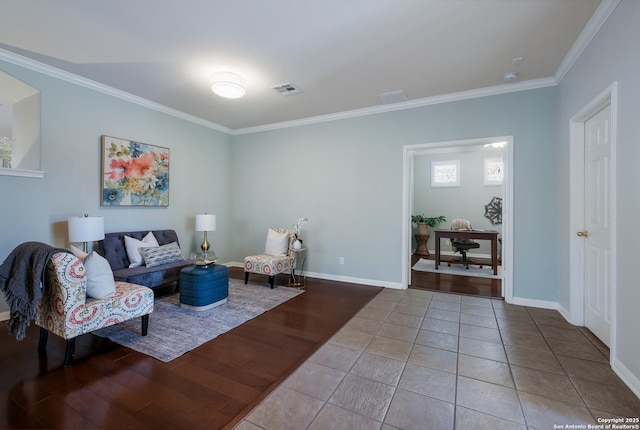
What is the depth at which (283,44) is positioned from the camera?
8.71 feet

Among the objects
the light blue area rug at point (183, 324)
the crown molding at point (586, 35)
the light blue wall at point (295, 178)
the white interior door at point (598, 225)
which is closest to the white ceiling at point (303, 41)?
the crown molding at point (586, 35)

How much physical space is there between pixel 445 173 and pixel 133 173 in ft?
22.5

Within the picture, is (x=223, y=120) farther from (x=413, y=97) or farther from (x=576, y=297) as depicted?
(x=576, y=297)

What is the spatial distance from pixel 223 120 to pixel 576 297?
558 centimetres

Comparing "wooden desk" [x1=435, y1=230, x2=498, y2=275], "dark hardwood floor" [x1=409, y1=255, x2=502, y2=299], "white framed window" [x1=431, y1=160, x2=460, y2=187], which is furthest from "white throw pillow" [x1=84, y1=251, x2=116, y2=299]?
"white framed window" [x1=431, y1=160, x2=460, y2=187]

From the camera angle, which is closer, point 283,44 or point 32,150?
point 283,44

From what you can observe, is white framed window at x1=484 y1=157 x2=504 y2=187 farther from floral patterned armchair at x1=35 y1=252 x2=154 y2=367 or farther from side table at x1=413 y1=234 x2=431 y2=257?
floral patterned armchair at x1=35 y1=252 x2=154 y2=367

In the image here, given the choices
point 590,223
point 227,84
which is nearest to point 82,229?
point 227,84

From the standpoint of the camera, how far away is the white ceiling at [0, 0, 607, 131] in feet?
7.14

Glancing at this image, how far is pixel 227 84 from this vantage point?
10.7 feet

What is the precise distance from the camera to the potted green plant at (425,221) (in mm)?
6992

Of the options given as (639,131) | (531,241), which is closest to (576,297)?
(531,241)

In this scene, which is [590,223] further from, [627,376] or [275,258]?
[275,258]

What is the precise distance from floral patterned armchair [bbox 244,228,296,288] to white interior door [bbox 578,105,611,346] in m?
3.51
